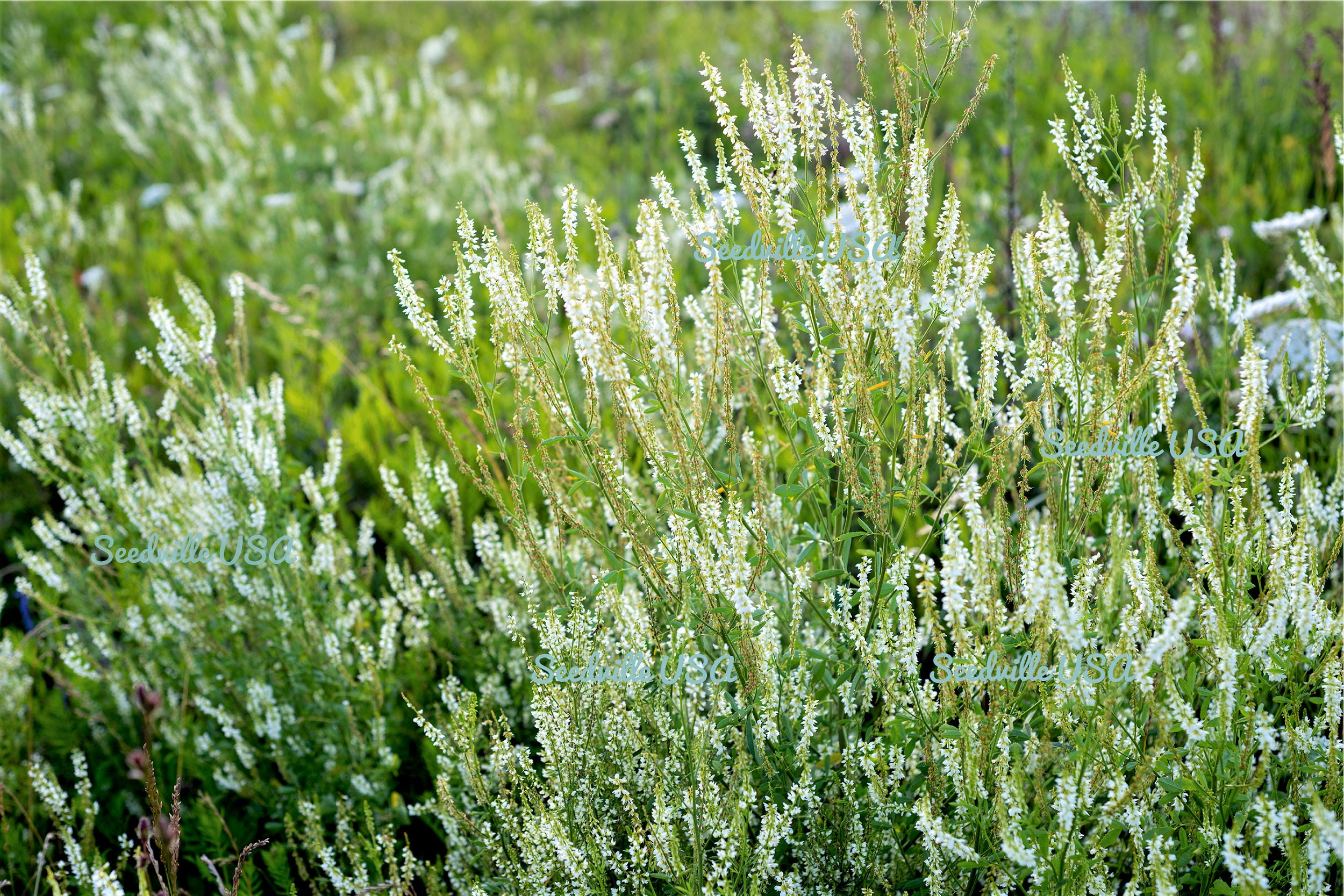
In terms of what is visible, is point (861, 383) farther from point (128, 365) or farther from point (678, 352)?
point (128, 365)

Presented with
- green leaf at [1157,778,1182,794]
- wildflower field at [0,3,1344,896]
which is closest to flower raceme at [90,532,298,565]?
wildflower field at [0,3,1344,896]

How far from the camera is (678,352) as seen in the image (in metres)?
1.79

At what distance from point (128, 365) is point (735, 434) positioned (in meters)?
3.82

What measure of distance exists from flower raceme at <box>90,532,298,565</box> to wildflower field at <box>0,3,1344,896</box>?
1 centimetres

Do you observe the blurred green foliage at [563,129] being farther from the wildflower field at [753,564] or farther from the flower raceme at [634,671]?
the flower raceme at [634,671]

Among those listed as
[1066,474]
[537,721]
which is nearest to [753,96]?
[1066,474]

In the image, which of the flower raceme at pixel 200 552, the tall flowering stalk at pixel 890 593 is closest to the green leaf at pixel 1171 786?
the tall flowering stalk at pixel 890 593

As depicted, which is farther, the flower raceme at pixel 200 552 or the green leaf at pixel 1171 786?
the flower raceme at pixel 200 552

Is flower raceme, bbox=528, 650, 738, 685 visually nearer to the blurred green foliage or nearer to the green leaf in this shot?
the green leaf

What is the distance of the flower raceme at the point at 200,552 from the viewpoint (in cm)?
244

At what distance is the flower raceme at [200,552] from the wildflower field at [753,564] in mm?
15

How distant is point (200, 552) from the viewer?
2.62 metres

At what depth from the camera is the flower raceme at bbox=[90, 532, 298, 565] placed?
8.02 feet

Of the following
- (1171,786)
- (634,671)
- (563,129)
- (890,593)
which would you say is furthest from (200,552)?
(563,129)
